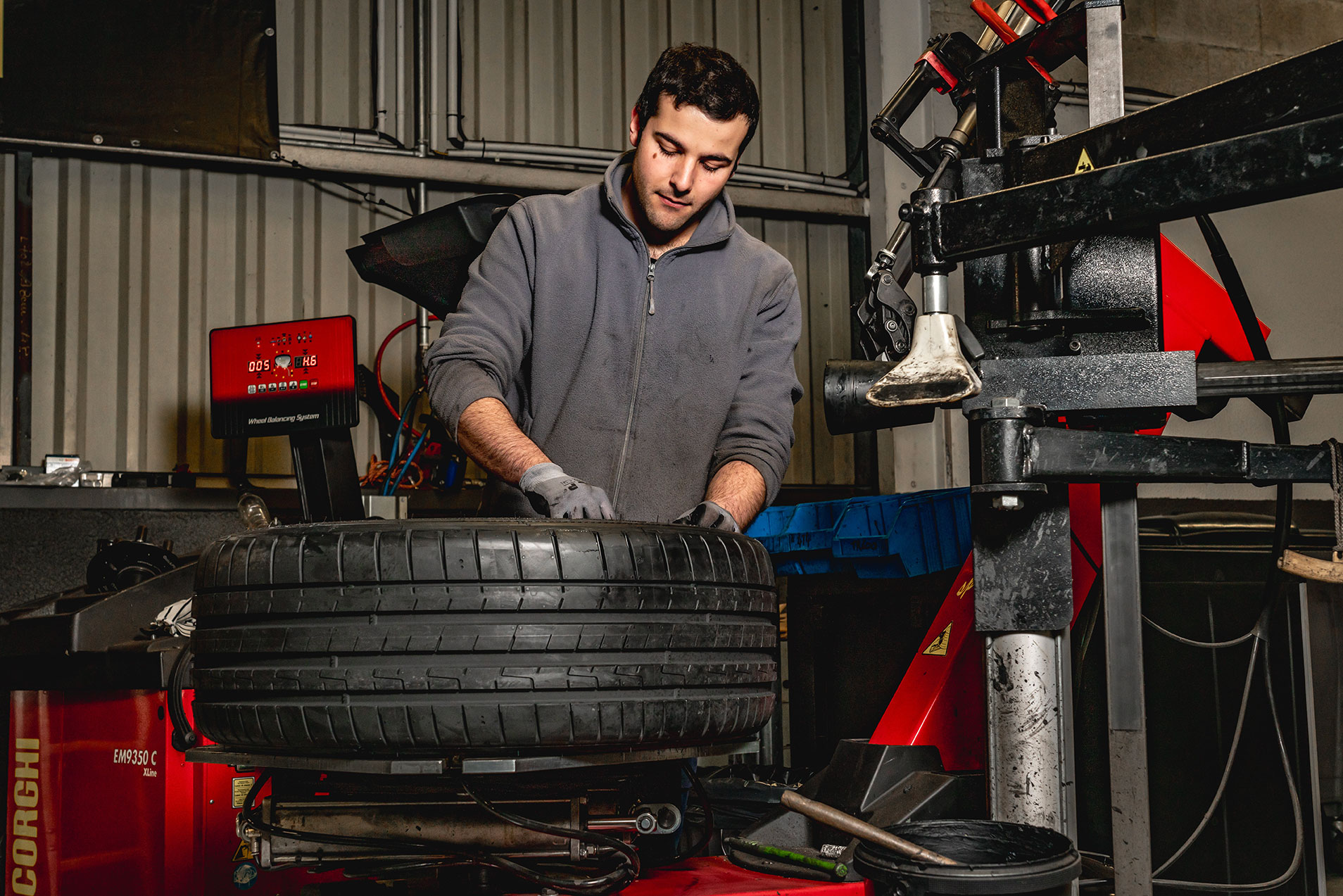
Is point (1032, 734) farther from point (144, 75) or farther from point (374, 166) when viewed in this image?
point (144, 75)

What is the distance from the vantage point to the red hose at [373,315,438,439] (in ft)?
12.0

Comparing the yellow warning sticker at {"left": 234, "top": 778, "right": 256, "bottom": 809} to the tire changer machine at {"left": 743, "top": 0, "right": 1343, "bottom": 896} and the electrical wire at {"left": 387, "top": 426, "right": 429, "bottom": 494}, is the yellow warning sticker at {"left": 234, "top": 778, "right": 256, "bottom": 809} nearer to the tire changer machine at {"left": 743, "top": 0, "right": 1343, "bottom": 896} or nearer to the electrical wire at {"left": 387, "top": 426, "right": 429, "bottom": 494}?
the tire changer machine at {"left": 743, "top": 0, "right": 1343, "bottom": 896}

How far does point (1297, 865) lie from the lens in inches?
74.2

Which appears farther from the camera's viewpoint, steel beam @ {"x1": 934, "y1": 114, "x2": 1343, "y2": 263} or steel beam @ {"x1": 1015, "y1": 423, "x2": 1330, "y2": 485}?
steel beam @ {"x1": 1015, "y1": 423, "x2": 1330, "y2": 485}

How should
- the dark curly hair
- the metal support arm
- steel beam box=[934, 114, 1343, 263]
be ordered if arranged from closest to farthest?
steel beam box=[934, 114, 1343, 263]
the metal support arm
the dark curly hair

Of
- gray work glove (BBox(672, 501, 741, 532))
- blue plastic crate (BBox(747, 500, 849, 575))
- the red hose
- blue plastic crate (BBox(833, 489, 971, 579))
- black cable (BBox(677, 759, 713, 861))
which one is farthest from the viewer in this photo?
the red hose

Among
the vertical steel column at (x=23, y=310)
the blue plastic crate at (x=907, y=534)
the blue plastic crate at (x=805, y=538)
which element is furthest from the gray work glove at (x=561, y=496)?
the vertical steel column at (x=23, y=310)

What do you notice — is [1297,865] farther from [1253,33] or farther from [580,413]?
[1253,33]

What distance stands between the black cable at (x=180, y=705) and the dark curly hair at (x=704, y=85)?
1083 millimetres

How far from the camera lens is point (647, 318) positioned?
172 cm

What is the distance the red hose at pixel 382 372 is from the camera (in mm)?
3662

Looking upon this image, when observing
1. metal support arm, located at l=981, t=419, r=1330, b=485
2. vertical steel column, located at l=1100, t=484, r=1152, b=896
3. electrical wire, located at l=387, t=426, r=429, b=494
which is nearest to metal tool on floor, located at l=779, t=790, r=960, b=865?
vertical steel column, located at l=1100, t=484, r=1152, b=896

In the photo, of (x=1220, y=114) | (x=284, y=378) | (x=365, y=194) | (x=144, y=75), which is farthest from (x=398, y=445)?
(x=1220, y=114)

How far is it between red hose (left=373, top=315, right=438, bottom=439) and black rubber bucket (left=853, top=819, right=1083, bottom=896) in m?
2.92
